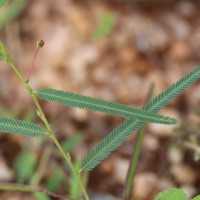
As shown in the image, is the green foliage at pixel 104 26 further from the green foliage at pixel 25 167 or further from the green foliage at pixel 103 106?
the green foliage at pixel 103 106

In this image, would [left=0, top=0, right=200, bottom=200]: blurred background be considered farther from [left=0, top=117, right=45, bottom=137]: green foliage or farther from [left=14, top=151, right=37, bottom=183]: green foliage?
[left=0, top=117, right=45, bottom=137]: green foliage

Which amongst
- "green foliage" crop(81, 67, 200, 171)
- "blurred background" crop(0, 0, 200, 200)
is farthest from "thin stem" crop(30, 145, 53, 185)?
"green foliage" crop(81, 67, 200, 171)

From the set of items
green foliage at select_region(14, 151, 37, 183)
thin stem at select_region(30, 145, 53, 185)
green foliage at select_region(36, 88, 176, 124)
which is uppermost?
green foliage at select_region(36, 88, 176, 124)

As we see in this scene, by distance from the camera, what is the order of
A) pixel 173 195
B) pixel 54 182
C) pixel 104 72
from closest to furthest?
pixel 173 195 → pixel 54 182 → pixel 104 72

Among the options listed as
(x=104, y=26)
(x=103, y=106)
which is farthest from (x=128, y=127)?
(x=104, y=26)

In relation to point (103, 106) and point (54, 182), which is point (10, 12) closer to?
point (54, 182)

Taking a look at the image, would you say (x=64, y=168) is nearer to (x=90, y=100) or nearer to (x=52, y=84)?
(x=52, y=84)
